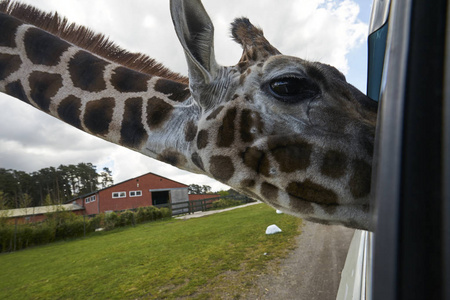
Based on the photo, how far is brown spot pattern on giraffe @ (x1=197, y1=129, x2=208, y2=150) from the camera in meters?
1.84

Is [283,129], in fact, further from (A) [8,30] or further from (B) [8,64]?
(A) [8,30]

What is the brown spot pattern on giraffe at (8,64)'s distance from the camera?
2.71 m

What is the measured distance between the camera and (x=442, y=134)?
0.58 m

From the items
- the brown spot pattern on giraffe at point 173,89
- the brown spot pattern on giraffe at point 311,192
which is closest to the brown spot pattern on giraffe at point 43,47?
the brown spot pattern on giraffe at point 173,89

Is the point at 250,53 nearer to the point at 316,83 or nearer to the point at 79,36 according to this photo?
the point at 316,83

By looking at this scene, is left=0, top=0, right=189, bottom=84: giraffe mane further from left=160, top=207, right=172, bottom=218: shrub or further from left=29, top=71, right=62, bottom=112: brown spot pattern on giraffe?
left=160, top=207, right=172, bottom=218: shrub

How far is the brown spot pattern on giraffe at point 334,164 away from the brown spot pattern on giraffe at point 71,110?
231 cm

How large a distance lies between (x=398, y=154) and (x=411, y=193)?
0.10m

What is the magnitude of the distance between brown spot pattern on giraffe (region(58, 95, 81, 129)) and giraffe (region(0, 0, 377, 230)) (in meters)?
0.01

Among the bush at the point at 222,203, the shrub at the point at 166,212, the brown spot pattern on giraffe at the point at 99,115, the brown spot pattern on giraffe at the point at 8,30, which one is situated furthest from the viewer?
the bush at the point at 222,203

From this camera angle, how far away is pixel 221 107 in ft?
5.99

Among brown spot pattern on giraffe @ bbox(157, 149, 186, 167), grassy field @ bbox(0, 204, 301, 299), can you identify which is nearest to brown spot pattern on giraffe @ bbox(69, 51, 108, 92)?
brown spot pattern on giraffe @ bbox(157, 149, 186, 167)

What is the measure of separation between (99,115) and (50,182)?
60.5 m

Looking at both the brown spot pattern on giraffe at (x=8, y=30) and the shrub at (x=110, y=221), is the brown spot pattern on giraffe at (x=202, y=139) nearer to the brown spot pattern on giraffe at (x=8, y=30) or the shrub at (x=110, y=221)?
the brown spot pattern on giraffe at (x=8, y=30)
